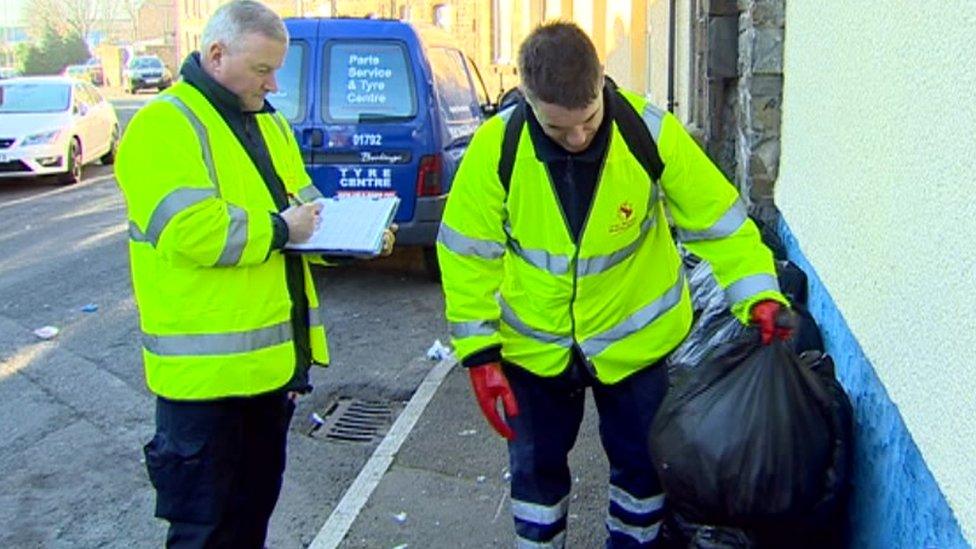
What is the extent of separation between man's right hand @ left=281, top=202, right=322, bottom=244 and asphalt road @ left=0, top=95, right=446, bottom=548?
5.14 ft

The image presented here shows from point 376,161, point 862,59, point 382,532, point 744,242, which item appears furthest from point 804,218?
point 376,161

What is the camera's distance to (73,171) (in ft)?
49.7

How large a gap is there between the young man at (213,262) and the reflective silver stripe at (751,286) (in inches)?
47.7

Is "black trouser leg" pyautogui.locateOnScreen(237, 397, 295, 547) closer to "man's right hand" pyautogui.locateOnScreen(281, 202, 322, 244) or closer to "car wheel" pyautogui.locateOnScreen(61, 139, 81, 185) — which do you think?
"man's right hand" pyautogui.locateOnScreen(281, 202, 322, 244)

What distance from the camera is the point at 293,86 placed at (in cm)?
797

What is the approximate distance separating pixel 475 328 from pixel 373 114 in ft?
16.6

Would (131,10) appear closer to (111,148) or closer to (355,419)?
(111,148)

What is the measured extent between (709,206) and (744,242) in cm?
14

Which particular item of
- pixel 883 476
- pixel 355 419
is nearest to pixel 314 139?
pixel 355 419

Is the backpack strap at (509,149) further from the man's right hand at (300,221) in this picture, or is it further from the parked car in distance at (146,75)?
the parked car in distance at (146,75)

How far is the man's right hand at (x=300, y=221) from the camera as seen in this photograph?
290 cm

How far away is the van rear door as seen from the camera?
7.74 m

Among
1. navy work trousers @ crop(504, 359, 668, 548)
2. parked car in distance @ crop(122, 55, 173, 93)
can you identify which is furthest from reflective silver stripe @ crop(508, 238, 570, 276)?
parked car in distance @ crop(122, 55, 173, 93)

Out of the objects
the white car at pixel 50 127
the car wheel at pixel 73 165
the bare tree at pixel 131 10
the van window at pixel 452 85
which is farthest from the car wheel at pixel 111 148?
the bare tree at pixel 131 10
